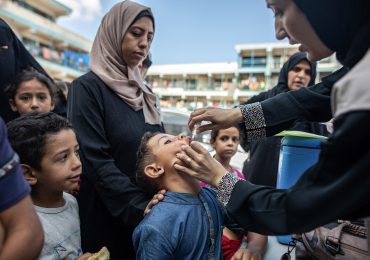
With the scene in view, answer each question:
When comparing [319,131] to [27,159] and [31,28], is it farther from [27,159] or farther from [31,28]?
[31,28]

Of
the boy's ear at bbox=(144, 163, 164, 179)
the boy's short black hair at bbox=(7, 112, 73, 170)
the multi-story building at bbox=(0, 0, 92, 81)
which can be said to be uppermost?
the multi-story building at bbox=(0, 0, 92, 81)

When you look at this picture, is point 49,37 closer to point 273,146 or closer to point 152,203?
point 273,146

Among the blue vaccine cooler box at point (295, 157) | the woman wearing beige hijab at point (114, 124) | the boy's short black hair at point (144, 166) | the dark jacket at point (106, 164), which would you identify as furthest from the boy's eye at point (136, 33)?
the blue vaccine cooler box at point (295, 157)

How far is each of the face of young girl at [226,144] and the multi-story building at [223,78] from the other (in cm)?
2277

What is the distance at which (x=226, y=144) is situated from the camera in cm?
274

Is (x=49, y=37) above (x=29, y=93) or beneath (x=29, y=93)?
above

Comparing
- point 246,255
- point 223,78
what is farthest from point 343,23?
point 223,78

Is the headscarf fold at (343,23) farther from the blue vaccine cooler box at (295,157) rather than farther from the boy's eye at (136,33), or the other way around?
the boy's eye at (136,33)

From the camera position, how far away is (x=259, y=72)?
26.3 m

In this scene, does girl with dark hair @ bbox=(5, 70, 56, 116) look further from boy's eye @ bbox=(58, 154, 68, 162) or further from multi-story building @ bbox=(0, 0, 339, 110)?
multi-story building @ bbox=(0, 0, 339, 110)

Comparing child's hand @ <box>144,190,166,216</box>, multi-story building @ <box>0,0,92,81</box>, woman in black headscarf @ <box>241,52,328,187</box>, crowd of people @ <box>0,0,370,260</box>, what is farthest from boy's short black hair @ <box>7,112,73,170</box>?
multi-story building @ <box>0,0,92,81</box>

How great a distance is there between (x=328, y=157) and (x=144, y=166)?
3.12 ft

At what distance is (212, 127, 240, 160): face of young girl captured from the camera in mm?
2730

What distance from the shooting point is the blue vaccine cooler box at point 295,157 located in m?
1.59
